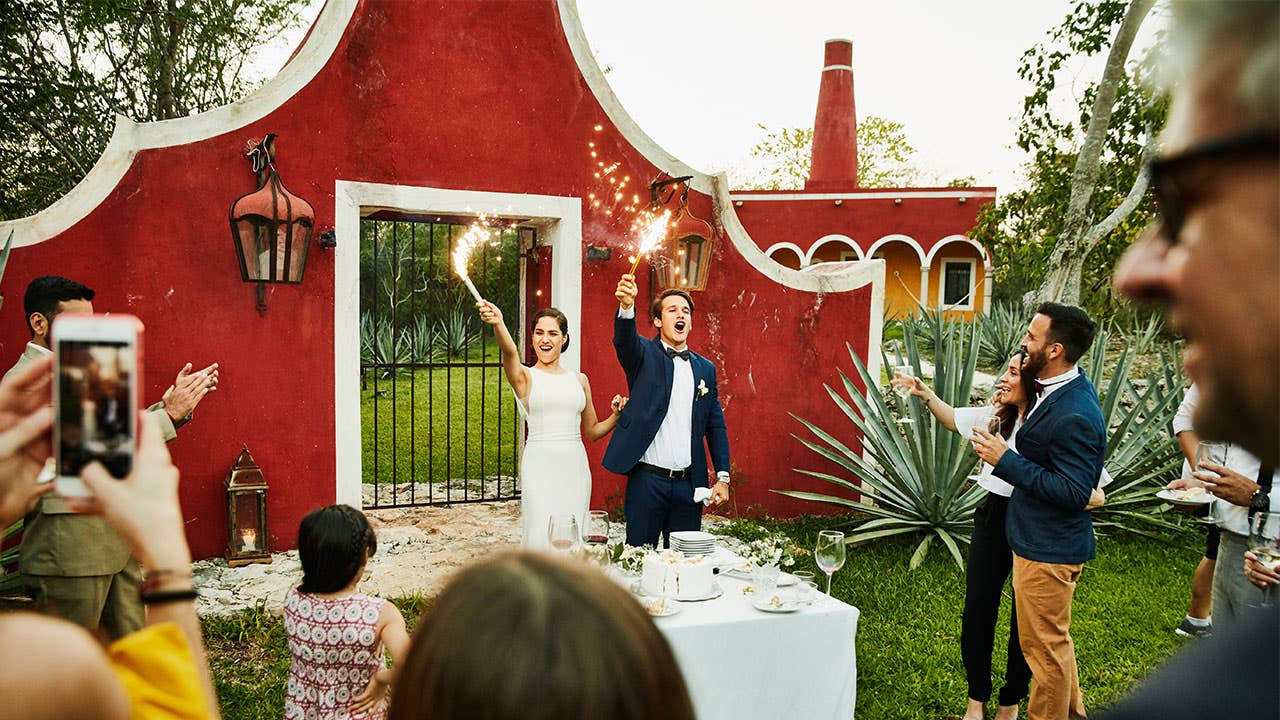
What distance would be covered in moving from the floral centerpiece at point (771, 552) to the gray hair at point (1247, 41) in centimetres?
304

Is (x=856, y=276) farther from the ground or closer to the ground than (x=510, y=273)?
closer to the ground

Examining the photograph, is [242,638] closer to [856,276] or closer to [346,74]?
[346,74]

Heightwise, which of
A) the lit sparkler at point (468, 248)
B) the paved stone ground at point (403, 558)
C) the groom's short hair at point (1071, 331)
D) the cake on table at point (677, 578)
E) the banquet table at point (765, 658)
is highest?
the lit sparkler at point (468, 248)

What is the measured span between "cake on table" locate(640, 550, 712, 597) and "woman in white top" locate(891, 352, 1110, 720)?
4.80 feet

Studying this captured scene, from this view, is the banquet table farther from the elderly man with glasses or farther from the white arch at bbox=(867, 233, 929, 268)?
the white arch at bbox=(867, 233, 929, 268)

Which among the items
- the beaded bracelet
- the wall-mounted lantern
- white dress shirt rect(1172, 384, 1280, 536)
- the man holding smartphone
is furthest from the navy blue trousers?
the beaded bracelet

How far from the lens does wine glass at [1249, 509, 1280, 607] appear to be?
9.05ft

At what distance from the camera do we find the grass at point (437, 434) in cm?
937

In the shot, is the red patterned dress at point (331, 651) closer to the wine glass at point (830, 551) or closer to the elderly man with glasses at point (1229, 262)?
the wine glass at point (830, 551)

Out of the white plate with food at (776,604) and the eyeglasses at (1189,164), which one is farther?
the white plate with food at (776,604)

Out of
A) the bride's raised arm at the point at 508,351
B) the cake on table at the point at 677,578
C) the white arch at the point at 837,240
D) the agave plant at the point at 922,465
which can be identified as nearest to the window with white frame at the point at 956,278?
the white arch at the point at 837,240

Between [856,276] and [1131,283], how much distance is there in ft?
24.9

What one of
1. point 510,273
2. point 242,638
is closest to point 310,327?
point 242,638

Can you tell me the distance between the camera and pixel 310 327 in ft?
20.7
